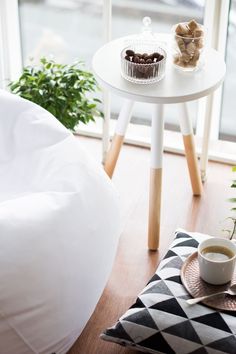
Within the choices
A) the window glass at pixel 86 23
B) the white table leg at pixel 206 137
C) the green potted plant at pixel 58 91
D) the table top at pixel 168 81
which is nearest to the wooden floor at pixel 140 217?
the white table leg at pixel 206 137

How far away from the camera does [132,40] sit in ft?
6.91

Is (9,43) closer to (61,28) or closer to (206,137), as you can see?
(61,28)

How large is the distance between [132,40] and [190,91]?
1.16 feet

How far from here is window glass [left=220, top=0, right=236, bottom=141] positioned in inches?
92.6

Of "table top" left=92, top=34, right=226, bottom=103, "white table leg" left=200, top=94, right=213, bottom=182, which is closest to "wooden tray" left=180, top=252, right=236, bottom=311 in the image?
"table top" left=92, top=34, right=226, bottom=103

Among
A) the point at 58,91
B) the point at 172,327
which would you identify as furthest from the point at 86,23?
the point at 172,327

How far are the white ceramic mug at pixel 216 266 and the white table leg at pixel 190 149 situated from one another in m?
0.58

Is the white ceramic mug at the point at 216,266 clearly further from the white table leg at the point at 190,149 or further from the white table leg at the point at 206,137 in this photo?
the white table leg at the point at 206,137

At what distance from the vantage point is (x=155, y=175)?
199 cm

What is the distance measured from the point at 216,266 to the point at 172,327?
18 cm

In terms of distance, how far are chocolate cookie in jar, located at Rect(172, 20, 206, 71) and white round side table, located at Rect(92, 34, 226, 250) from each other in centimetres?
2

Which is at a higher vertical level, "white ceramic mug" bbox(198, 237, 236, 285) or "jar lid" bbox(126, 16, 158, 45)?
"jar lid" bbox(126, 16, 158, 45)

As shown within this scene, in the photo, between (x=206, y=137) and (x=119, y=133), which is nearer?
(x=119, y=133)

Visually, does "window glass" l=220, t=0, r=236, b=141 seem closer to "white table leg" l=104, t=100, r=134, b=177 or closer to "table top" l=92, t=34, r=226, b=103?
"table top" l=92, t=34, r=226, b=103
